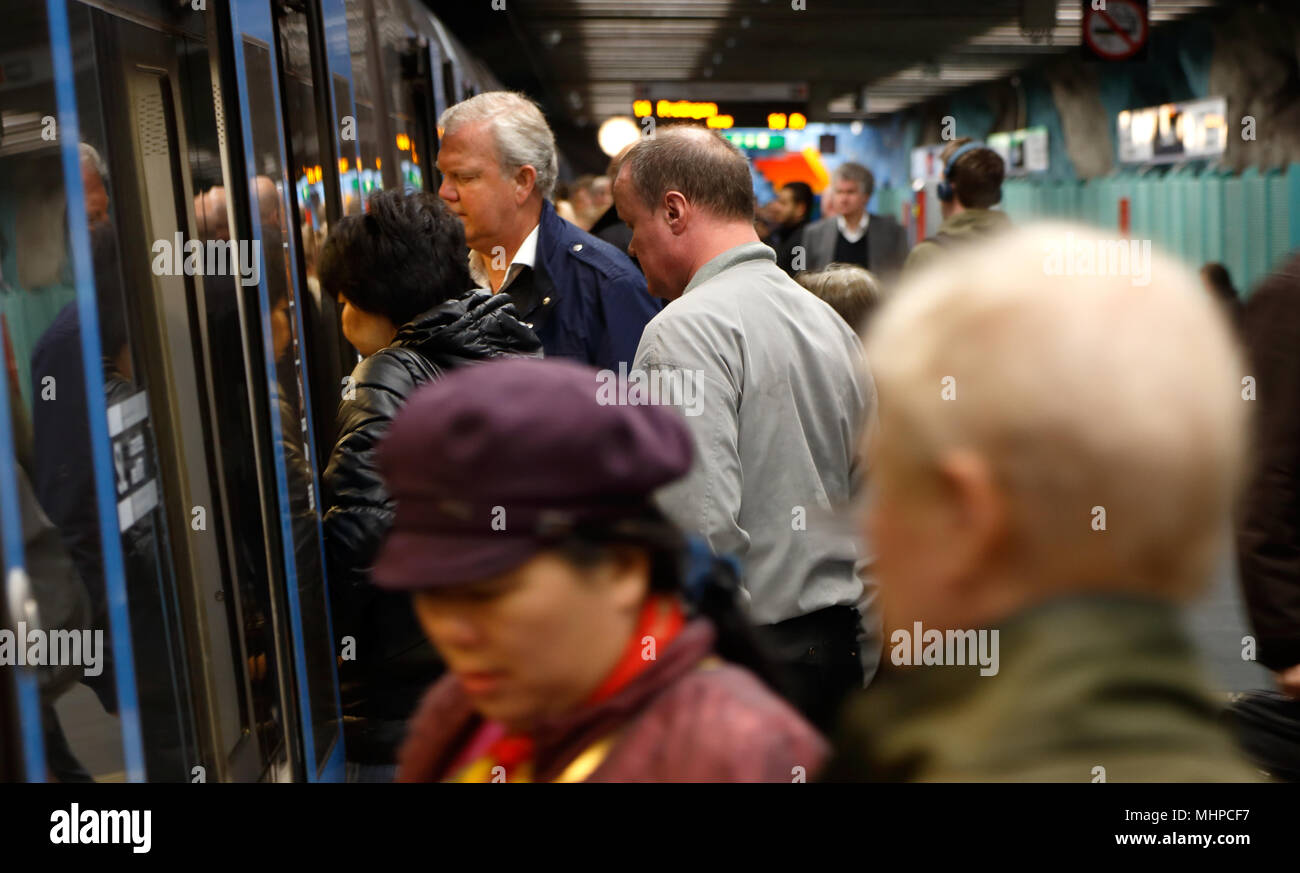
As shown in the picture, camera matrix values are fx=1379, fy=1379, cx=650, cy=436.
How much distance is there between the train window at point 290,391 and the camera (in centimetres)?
287

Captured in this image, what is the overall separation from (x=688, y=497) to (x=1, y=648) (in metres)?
1.22

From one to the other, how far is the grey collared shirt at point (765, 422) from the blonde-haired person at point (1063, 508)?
1.45 m

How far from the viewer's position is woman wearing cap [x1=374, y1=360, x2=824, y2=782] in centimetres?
100

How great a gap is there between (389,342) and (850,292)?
4.16ft

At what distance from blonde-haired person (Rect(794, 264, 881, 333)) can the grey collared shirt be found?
81 centimetres

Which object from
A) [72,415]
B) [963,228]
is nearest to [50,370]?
[72,415]

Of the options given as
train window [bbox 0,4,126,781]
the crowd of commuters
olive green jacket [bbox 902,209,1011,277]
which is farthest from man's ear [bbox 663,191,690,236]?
olive green jacket [bbox 902,209,1011,277]

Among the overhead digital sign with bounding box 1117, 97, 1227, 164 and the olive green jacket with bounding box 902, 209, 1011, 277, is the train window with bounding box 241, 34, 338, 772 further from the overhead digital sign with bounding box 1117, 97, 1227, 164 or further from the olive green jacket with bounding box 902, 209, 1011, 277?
the overhead digital sign with bounding box 1117, 97, 1227, 164

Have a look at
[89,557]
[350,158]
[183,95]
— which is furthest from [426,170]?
[89,557]

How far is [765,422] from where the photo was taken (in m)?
2.53

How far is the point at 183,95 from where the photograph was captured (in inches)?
101

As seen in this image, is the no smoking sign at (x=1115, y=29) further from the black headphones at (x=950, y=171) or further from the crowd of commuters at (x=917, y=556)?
the crowd of commuters at (x=917, y=556)

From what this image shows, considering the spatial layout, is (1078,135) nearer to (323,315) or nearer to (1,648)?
(323,315)

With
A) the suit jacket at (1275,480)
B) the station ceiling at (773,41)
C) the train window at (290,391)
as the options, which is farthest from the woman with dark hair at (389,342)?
the station ceiling at (773,41)
